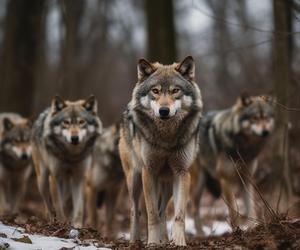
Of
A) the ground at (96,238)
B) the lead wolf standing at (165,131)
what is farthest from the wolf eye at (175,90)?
the ground at (96,238)

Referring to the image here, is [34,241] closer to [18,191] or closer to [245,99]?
[245,99]

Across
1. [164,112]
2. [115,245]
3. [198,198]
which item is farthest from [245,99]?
[115,245]

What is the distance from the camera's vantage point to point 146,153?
20.4ft

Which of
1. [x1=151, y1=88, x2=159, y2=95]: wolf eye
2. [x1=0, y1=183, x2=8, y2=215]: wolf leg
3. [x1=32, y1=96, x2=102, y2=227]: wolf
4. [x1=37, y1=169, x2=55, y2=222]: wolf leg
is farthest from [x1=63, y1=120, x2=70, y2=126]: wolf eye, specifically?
[x1=151, y1=88, x2=159, y2=95]: wolf eye

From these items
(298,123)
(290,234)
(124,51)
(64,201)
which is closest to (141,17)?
(124,51)

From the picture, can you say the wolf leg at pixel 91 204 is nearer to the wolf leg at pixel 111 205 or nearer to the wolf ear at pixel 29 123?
the wolf leg at pixel 111 205

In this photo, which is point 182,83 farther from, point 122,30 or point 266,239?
point 122,30

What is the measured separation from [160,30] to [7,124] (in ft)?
13.4

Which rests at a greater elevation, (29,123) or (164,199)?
(29,123)

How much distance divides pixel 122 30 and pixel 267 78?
50.0ft

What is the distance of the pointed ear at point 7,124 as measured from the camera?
1028cm

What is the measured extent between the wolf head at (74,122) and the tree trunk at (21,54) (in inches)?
246

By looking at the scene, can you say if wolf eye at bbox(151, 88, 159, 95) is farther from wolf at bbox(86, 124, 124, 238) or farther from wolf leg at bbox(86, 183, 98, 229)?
wolf leg at bbox(86, 183, 98, 229)

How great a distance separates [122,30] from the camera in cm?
2869
